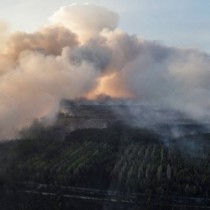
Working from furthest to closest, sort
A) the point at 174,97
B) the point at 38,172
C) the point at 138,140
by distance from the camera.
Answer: the point at 174,97 → the point at 138,140 → the point at 38,172

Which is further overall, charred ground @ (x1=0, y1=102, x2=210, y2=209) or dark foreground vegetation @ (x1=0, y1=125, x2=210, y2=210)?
charred ground @ (x1=0, y1=102, x2=210, y2=209)

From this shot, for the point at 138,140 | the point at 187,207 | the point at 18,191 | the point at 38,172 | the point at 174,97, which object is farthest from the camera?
the point at 174,97

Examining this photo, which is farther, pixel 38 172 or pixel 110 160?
pixel 110 160

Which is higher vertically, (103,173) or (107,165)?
(107,165)

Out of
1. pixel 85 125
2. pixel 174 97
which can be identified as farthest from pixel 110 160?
pixel 174 97

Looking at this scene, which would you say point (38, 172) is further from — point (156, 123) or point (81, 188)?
point (156, 123)

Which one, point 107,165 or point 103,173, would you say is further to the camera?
point 107,165

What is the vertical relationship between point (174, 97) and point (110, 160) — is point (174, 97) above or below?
above

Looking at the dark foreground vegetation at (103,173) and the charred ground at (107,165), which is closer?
the dark foreground vegetation at (103,173)
